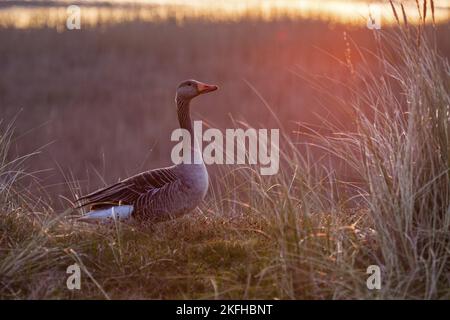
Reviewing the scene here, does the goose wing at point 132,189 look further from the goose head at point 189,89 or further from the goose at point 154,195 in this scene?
the goose head at point 189,89

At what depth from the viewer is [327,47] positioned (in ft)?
71.9

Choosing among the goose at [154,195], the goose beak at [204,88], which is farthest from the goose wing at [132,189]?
the goose beak at [204,88]

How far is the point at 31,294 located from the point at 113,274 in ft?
1.68

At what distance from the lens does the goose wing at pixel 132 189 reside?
235 inches

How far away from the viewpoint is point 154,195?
600 cm

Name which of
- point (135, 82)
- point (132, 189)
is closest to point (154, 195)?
point (132, 189)

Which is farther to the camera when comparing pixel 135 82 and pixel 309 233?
pixel 135 82

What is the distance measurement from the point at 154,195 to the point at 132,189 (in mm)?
202

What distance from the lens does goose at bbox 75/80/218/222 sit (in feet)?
19.4

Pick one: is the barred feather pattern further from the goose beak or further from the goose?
the goose beak

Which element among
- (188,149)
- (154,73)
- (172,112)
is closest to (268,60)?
(154,73)

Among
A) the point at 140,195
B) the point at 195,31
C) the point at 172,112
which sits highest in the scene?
the point at 195,31

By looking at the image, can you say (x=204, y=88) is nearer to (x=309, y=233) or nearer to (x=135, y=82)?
(x=309, y=233)
